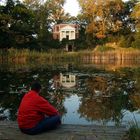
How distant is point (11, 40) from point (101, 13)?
2652cm

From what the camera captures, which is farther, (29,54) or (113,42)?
(113,42)

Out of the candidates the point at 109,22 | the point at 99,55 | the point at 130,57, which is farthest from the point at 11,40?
the point at 109,22

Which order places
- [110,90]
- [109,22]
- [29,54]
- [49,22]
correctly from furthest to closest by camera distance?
[49,22] → [109,22] → [29,54] → [110,90]

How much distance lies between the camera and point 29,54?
1604 inches

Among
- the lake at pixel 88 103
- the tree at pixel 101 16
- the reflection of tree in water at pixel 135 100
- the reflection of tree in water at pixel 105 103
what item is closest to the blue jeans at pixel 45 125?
the lake at pixel 88 103

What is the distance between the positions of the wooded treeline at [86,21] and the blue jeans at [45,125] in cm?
3773

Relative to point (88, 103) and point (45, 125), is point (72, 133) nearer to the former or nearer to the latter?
point (45, 125)

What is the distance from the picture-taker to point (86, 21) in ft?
236

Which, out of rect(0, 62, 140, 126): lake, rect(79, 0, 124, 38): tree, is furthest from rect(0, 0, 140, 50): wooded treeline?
rect(0, 62, 140, 126): lake

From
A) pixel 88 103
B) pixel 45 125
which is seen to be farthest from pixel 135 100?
pixel 45 125

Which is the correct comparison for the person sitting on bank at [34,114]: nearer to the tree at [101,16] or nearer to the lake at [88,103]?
the lake at [88,103]

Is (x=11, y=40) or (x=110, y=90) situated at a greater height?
(x=11, y=40)

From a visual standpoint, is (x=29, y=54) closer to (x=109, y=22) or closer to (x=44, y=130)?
(x=109, y=22)

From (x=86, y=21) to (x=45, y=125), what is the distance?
65.8 metres
